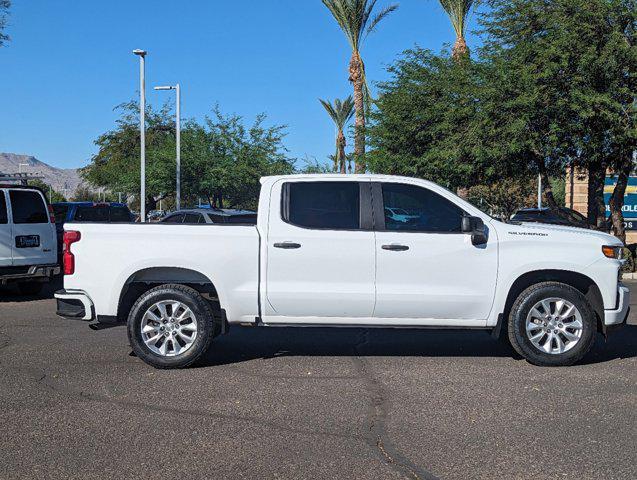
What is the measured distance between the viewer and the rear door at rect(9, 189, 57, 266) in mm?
12672

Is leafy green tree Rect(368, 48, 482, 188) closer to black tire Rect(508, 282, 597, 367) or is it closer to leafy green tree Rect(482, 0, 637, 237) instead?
leafy green tree Rect(482, 0, 637, 237)

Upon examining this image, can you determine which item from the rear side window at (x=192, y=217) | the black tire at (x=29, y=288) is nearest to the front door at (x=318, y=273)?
the black tire at (x=29, y=288)

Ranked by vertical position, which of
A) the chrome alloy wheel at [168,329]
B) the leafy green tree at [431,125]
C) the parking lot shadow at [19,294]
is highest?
the leafy green tree at [431,125]

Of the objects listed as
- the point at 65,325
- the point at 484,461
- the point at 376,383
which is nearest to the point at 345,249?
the point at 376,383

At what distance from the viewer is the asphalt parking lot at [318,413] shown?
4578mm

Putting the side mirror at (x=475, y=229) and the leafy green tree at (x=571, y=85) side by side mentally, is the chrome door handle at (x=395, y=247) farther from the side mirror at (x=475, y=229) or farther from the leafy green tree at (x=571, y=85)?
the leafy green tree at (x=571, y=85)

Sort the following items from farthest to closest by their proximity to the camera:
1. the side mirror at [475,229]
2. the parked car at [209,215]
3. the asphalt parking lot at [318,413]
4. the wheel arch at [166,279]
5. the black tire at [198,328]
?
the parked car at [209,215]
the wheel arch at [166,279]
the black tire at [198,328]
the side mirror at [475,229]
the asphalt parking lot at [318,413]

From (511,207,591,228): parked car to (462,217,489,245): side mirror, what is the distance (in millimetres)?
13224

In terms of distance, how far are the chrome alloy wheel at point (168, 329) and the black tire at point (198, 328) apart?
35 mm

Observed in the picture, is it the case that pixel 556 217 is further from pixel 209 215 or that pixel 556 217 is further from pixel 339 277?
pixel 339 277

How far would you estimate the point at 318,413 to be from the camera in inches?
225

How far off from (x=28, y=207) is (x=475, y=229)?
8987 mm

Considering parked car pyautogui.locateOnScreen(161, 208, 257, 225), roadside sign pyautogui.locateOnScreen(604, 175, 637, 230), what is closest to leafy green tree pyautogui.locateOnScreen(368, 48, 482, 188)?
parked car pyautogui.locateOnScreen(161, 208, 257, 225)

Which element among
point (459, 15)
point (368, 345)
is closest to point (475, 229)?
point (368, 345)
